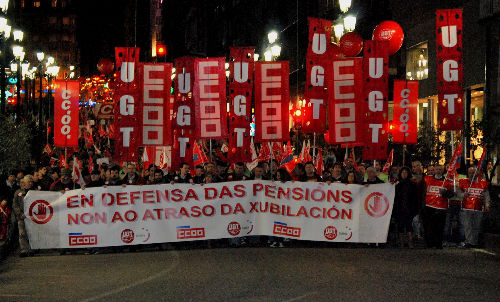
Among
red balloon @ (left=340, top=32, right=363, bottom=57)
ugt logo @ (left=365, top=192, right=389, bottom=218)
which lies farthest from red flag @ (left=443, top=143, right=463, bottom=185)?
red balloon @ (left=340, top=32, right=363, bottom=57)

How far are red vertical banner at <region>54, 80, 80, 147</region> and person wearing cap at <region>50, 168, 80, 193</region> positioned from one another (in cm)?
214

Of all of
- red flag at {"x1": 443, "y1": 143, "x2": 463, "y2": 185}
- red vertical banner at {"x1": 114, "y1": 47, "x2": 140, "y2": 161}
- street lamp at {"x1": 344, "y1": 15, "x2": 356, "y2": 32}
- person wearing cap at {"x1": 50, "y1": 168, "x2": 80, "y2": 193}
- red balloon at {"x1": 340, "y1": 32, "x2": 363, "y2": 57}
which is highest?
street lamp at {"x1": 344, "y1": 15, "x2": 356, "y2": 32}

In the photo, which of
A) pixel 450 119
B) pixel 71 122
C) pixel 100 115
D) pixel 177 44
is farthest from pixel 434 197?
pixel 177 44

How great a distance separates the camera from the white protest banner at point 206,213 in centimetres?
1430

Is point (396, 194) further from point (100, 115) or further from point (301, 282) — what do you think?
point (100, 115)

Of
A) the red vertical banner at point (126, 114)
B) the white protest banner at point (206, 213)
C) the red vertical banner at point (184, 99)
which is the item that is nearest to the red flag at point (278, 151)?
the red vertical banner at point (184, 99)

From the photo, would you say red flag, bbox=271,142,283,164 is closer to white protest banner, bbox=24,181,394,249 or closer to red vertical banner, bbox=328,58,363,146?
red vertical banner, bbox=328,58,363,146

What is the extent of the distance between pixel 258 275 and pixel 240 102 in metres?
7.98

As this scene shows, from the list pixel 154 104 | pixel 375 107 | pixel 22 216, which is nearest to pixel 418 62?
pixel 375 107

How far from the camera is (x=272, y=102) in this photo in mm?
17453

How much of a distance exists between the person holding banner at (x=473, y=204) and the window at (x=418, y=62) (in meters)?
14.6

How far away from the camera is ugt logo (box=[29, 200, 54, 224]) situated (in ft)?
46.8

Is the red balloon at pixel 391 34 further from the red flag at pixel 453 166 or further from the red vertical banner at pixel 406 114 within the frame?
the red flag at pixel 453 166

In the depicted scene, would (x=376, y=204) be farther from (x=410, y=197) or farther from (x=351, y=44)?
(x=351, y=44)
